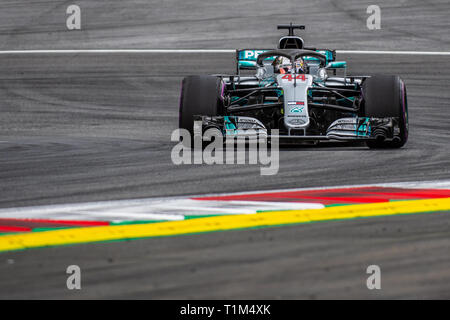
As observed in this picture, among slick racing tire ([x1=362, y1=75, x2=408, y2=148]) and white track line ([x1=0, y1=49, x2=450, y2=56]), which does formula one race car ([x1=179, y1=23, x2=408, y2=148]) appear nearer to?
slick racing tire ([x1=362, y1=75, x2=408, y2=148])

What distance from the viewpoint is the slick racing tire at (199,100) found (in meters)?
14.0

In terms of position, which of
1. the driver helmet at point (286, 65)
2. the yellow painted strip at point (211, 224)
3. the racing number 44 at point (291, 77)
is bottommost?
the yellow painted strip at point (211, 224)

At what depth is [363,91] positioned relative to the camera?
1448cm

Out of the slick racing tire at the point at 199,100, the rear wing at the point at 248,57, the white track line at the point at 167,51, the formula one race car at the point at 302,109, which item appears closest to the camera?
the formula one race car at the point at 302,109

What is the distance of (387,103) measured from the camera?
1400 cm

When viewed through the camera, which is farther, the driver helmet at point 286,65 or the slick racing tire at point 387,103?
the driver helmet at point 286,65

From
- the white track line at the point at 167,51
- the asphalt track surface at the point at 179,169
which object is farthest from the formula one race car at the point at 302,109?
the white track line at the point at 167,51

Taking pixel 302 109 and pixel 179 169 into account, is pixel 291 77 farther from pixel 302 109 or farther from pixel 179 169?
pixel 179 169

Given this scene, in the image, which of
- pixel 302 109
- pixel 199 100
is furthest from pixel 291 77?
pixel 199 100

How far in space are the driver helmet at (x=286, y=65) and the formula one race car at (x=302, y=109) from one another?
0.47 ft

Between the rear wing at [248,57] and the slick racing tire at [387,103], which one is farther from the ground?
the rear wing at [248,57]

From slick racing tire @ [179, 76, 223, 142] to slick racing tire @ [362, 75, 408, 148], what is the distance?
195 cm

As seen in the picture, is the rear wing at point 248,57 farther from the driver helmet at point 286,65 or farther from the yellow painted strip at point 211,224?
the yellow painted strip at point 211,224
